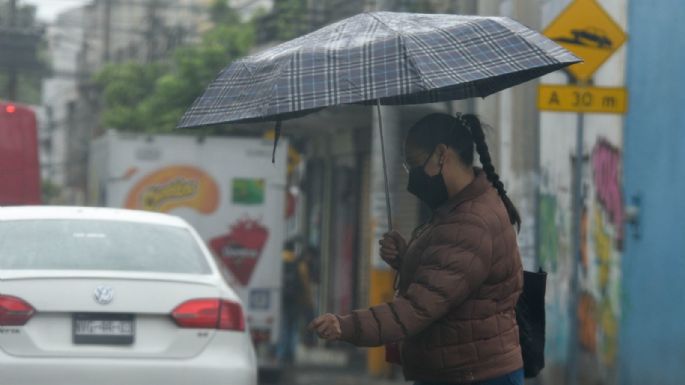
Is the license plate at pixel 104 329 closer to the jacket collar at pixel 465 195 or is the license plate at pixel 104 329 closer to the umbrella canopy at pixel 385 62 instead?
the umbrella canopy at pixel 385 62

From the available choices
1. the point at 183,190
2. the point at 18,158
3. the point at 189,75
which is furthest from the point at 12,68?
the point at 183,190

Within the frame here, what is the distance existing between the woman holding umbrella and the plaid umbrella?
0.82 feet

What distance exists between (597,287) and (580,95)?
3.77 metres

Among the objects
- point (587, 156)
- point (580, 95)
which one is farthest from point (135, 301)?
point (587, 156)

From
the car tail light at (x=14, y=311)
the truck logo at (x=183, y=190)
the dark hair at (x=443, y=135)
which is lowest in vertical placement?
the truck logo at (x=183, y=190)

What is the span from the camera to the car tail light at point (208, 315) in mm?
7781

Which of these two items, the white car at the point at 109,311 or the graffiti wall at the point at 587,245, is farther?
the graffiti wall at the point at 587,245

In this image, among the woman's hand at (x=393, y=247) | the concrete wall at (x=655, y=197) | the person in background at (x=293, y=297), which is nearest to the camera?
the woman's hand at (x=393, y=247)

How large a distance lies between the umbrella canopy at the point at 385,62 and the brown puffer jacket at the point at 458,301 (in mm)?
431

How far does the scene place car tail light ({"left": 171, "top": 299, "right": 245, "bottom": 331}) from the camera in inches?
306

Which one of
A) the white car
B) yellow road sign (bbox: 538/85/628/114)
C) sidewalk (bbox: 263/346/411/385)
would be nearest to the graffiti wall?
sidewalk (bbox: 263/346/411/385)

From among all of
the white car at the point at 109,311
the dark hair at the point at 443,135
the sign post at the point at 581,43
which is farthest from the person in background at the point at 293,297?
the dark hair at the point at 443,135

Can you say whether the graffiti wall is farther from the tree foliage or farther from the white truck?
the tree foliage

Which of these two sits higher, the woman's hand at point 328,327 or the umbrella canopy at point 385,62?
the umbrella canopy at point 385,62
